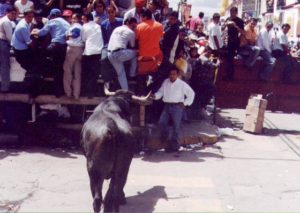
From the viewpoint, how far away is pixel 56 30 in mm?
9891

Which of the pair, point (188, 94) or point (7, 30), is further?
point (188, 94)

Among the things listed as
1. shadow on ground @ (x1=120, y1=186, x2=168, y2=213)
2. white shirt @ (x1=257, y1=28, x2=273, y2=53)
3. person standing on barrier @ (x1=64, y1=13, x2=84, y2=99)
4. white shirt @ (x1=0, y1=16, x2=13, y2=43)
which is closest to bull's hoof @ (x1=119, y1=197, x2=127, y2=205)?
shadow on ground @ (x1=120, y1=186, x2=168, y2=213)

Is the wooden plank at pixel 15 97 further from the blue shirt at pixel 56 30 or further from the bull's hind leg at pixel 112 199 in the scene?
the bull's hind leg at pixel 112 199

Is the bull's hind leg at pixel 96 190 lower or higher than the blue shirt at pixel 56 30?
lower

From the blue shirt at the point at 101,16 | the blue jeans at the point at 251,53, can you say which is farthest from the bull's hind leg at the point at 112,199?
the blue jeans at the point at 251,53

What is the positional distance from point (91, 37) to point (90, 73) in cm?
82

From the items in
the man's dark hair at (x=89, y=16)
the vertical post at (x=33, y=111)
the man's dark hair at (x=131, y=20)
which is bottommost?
the vertical post at (x=33, y=111)

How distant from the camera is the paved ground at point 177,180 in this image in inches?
287

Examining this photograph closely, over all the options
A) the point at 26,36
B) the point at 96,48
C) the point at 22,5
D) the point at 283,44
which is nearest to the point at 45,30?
the point at 26,36

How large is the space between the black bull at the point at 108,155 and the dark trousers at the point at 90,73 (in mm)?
3358

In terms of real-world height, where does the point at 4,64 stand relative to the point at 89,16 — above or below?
below

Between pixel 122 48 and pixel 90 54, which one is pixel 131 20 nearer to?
pixel 122 48

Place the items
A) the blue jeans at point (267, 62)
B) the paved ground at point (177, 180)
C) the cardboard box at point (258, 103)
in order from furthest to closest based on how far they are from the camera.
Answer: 1. the blue jeans at point (267, 62)
2. the cardboard box at point (258, 103)
3. the paved ground at point (177, 180)

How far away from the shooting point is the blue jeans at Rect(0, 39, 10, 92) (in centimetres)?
1000
